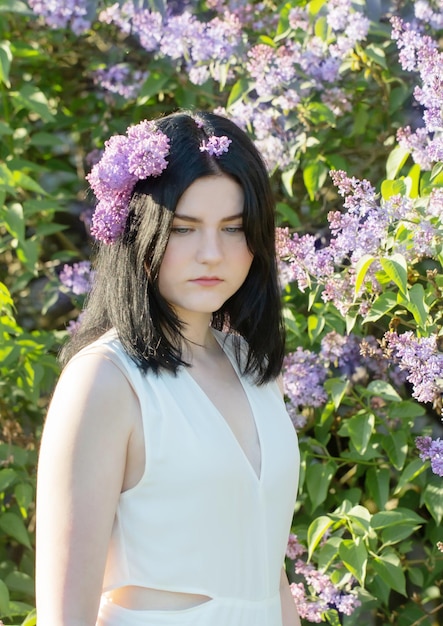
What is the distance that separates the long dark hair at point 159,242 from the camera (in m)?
1.51

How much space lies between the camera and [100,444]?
4.51ft

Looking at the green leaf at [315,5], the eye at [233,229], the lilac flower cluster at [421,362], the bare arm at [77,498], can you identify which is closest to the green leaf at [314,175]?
the green leaf at [315,5]

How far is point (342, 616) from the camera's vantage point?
2.41 m

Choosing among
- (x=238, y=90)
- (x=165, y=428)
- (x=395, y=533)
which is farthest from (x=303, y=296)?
(x=165, y=428)

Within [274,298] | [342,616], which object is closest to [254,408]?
[274,298]

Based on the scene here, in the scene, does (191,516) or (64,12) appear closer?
(191,516)

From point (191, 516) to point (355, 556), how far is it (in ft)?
2.24

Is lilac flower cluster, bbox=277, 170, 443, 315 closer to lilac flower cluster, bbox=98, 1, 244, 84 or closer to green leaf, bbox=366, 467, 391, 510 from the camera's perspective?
green leaf, bbox=366, 467, 391, 510

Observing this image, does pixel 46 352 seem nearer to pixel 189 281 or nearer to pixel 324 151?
pixel 324 151

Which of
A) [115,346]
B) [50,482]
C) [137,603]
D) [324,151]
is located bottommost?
[137,603]

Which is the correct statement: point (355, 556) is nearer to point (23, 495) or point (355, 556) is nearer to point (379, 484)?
point (379, 484)

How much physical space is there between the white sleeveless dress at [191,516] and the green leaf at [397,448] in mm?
709

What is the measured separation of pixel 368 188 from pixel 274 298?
255 millimetres

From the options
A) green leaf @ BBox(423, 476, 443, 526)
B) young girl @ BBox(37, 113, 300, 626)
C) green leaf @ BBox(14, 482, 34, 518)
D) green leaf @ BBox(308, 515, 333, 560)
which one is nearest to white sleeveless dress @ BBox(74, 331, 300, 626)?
young girl @ BBox(37, 113, 300, 626)
